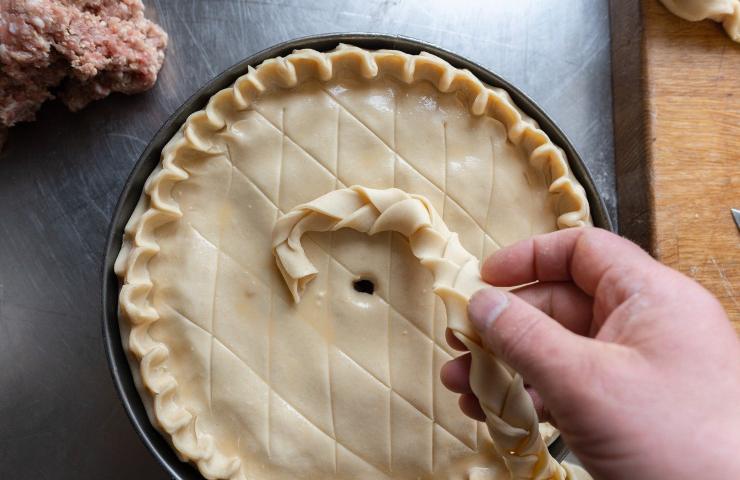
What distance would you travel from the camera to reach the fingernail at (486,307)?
3.44 feet

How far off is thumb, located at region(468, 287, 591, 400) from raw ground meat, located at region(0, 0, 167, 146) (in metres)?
1.01

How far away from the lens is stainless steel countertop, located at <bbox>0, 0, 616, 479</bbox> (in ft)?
5.13

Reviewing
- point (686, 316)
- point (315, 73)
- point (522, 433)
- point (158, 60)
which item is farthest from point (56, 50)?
point (686, 316)

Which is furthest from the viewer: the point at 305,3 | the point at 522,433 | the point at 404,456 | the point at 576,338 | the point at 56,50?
the point at 305,3

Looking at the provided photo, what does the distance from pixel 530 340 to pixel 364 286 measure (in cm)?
48

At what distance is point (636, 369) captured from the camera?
940mm

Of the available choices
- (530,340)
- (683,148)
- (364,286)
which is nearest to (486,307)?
(530,340)

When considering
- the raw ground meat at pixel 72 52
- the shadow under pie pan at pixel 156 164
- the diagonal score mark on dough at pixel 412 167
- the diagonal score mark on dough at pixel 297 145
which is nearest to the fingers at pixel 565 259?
the diagonal score mark on dough at pixel 412 167

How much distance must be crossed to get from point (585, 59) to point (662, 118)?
0.27 m

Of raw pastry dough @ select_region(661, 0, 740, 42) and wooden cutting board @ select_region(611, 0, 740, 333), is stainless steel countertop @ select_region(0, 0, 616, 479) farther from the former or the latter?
raw pastry dough @ select_region(661, 0, 740, 42)

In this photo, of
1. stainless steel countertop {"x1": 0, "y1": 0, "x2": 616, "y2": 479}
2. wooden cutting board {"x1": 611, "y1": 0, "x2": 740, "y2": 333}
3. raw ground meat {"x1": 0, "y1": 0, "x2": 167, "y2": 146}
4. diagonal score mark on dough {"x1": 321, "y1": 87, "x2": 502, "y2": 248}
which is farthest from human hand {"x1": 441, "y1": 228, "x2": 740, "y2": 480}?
raw ground meat {"x1": 0, "y1": 0, "x2": 167, "y2": 146}

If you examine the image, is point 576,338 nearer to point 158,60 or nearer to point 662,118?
point 662,118

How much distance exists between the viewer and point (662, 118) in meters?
1.65

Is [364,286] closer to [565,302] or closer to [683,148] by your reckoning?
[565,302]
